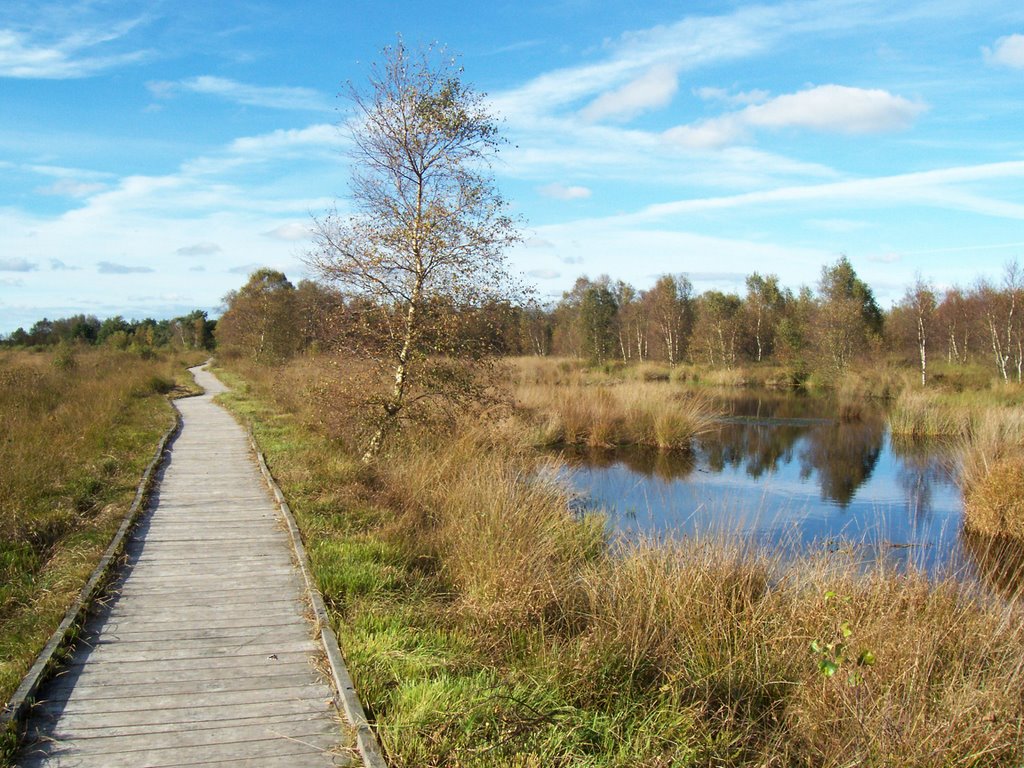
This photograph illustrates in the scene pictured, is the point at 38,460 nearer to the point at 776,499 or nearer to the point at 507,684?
the point at 507,684

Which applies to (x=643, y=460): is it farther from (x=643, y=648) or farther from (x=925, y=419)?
(x=643, y=648)

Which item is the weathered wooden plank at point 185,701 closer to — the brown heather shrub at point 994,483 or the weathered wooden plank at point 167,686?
the weathered wooden plank at point 167,686

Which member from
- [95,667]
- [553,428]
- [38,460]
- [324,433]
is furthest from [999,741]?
[553,428]

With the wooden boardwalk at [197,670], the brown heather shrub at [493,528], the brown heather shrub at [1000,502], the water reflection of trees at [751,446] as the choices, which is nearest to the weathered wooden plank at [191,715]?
the wooden boardwalk at [197,670]

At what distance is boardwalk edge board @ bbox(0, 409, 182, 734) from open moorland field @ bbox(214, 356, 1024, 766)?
1.60 meters

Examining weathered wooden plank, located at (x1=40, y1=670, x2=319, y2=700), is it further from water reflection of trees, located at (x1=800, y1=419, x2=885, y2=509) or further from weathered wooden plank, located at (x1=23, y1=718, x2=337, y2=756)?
water reflection of trees, located at (x1=800, y1=419, x2=885, y2=509)

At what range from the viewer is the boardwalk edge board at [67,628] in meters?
3.93

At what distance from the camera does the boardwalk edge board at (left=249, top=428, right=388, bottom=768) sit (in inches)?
144

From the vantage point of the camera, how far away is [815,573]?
19.6 ft

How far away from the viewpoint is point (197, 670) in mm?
4609

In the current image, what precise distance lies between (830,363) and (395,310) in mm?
28446

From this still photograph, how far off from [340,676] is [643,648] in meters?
2.09

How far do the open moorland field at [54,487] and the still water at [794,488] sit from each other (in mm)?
5012

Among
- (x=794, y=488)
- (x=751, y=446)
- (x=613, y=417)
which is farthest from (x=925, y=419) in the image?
(x=794, y=488)
